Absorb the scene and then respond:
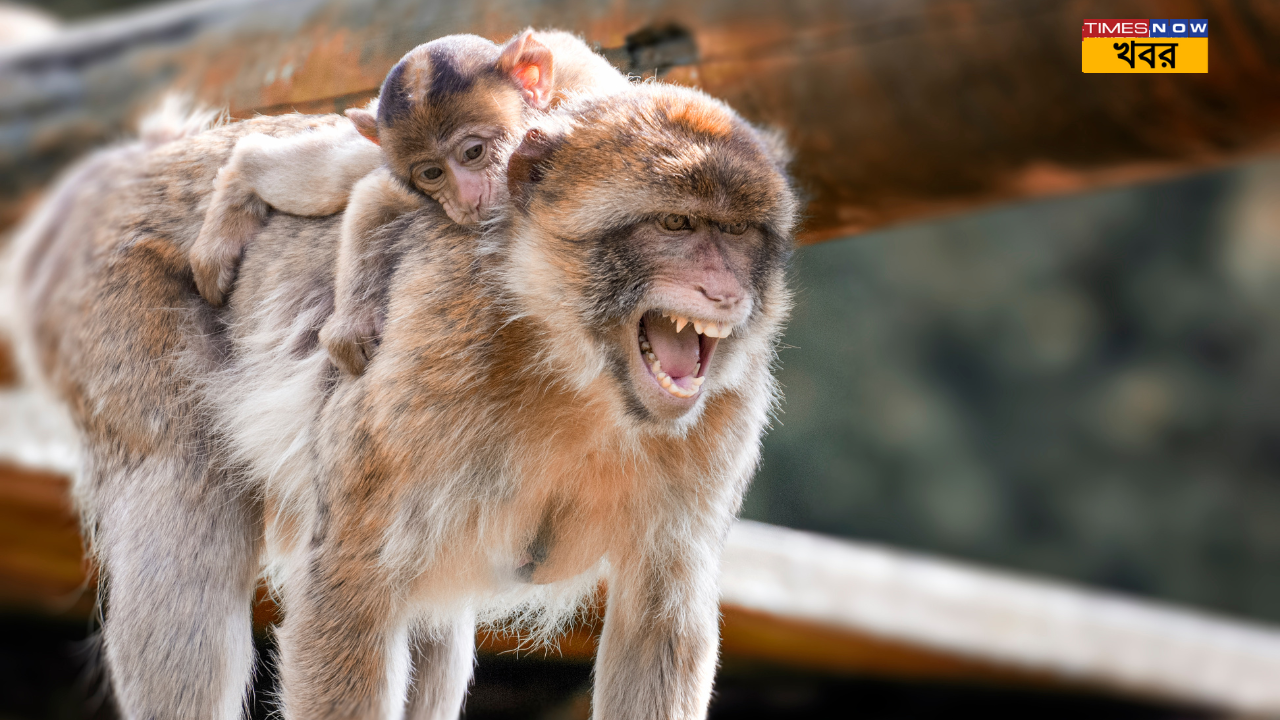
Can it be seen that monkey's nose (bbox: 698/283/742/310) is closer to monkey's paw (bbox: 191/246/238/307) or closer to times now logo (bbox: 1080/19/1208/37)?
times now logo (bbox: 1080/19/1208/37)

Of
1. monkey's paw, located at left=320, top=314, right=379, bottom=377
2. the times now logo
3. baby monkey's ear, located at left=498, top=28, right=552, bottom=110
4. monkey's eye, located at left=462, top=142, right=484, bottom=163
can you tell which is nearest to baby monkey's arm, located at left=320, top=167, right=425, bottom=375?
monkey's paw, located at left=320, top=314, right=379, bottom=377

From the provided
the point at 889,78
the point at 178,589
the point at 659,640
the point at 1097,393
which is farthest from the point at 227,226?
the point at 1097,393

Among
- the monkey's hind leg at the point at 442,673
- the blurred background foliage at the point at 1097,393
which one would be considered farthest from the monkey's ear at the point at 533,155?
the blurred background foliage at the point at 1097,393

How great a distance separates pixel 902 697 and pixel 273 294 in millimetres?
3467

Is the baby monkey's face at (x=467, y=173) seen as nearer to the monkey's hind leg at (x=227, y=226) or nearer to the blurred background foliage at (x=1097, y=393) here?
the monkey's hind leg at (x=227, y=226)

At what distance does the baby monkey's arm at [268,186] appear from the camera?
1.38m

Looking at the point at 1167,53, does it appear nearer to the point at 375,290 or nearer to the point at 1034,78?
the point at 1034,78

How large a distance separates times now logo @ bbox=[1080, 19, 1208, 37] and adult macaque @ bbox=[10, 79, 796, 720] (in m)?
0.42

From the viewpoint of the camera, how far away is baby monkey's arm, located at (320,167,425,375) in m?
1.37

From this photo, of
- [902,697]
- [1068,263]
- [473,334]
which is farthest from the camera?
[1068,263]

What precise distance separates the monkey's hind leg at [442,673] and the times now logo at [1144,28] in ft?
4.01

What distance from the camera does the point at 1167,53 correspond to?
125 centimetres

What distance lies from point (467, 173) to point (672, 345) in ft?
1.11

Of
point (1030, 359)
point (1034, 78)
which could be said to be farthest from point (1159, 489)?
point (1034, 78)
